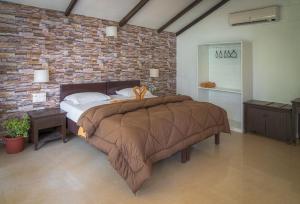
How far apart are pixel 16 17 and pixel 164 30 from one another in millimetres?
3297

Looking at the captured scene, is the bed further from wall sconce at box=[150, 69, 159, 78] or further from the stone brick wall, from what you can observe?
wall sconce at box=[150, 69, 159, 78]

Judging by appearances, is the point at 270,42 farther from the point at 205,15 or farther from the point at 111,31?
the point at 111,31

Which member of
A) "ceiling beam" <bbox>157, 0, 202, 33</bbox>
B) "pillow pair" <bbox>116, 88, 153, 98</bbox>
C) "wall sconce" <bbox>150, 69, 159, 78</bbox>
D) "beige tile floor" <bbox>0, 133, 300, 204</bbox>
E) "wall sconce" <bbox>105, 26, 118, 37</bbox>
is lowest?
"beige tile floor" <bbox>0, 133, 300, 204</bbox>

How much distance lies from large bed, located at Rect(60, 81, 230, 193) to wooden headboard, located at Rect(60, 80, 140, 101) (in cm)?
40

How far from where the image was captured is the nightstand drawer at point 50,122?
10.9 feet

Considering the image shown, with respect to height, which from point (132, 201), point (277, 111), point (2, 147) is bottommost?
point (132, 201)

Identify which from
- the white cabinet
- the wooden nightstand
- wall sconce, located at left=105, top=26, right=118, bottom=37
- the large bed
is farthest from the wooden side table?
the wooden nightstand

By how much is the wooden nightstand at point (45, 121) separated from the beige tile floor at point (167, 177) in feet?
0.75

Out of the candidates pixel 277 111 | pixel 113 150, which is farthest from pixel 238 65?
pixel 113 150

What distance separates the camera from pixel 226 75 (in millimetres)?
4930

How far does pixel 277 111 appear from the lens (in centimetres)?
→ 370

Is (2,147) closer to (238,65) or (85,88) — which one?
(85,88)

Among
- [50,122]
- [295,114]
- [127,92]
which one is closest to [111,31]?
[127,92]

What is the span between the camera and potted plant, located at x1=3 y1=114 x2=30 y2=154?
127 inches
